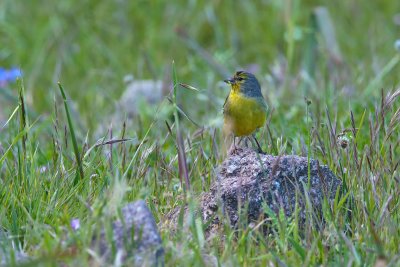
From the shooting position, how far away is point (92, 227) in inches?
Result: 126

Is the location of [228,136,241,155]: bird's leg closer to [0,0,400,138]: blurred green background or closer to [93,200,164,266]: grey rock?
[93,200,164,266]: grey rock

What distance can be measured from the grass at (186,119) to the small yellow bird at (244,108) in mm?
88

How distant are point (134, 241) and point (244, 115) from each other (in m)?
1.65

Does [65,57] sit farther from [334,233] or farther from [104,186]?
[334,233]

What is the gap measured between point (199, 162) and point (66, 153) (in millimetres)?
643

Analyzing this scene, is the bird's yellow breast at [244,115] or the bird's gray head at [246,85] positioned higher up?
the bird's gray head at [246,85]

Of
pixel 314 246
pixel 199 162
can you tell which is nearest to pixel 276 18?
pixel 199 162

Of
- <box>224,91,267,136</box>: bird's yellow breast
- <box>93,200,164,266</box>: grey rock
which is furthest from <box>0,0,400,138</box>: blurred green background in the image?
<box>93,200,164,266</box>: grey rock

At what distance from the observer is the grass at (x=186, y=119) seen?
3281mm

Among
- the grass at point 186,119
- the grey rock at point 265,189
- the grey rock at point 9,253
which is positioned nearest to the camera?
the grey rock at point 9,253

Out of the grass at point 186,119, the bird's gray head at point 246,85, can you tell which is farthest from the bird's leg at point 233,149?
the bird's gray head at point 246,85

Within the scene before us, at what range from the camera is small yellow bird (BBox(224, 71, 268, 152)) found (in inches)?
179

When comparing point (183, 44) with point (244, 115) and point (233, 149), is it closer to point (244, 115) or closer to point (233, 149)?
point (244, 115)

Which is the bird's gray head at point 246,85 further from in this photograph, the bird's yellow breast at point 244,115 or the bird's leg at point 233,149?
the bird's leg at point 233,149
